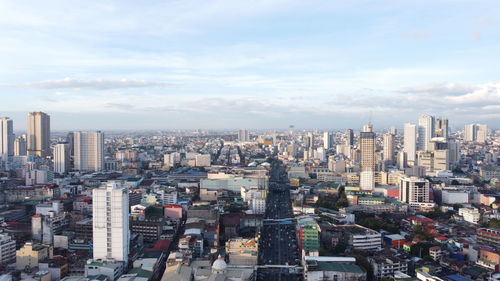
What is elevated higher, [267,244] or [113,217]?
[113,217]

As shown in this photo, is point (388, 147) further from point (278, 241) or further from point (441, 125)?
point (278, 241)

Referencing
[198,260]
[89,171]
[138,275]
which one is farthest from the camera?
[89,171]

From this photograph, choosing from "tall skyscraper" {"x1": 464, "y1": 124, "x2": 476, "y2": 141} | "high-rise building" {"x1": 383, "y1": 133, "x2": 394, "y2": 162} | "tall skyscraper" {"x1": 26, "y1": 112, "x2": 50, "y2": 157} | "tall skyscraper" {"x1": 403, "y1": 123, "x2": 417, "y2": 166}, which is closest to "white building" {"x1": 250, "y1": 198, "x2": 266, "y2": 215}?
"high-rise building" {"x1": 383, "y1": 133, "x2": 394, "y2": 162}

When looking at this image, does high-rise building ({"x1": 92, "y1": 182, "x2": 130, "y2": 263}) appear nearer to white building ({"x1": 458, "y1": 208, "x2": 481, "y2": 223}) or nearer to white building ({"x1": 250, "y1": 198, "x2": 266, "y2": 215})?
white building ({"x1": 250, "y1": 198, "x2": 266, "y2": 215})

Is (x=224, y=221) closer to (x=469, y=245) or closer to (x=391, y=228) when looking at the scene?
(x=391, y=228)

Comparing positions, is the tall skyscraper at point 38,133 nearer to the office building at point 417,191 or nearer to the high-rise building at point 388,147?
the high-rise building at point 388,147

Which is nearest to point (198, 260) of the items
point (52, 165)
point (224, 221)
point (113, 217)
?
point (113, 217)

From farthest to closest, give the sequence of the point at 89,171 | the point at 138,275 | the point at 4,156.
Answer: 1. the point at 4,156
2. the point at 89,171
3. the point at 138,275
